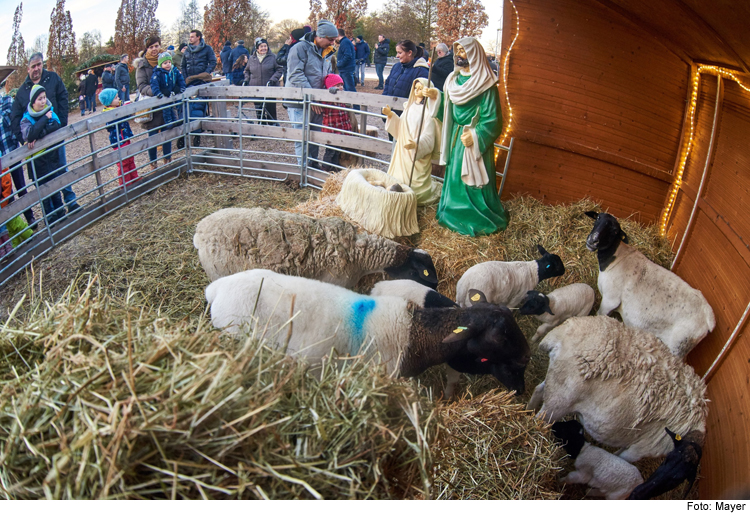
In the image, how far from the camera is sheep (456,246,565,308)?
4.12 metres

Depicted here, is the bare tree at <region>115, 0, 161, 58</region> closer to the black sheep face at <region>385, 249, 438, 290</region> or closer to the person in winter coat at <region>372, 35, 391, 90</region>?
the person in winter coat at <region>372, 35, 391, 90</region>

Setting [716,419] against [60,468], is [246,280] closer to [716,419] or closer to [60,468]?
[60,468]

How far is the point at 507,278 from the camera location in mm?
4246

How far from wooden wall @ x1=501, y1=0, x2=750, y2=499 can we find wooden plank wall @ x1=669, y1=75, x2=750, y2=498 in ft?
0.04

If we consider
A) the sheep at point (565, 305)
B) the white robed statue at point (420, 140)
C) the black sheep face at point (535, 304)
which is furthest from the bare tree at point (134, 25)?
the sheep at point (565, 305)

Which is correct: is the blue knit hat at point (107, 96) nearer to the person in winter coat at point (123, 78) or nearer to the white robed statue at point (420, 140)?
the person in winter coat at point (123, 78)

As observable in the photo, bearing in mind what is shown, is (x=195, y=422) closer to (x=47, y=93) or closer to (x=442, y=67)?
(x=47, y=93)

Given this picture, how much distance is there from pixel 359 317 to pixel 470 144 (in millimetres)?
2613

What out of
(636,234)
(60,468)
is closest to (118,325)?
(60,468)

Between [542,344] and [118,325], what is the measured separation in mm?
2982

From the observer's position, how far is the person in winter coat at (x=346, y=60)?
7567mm

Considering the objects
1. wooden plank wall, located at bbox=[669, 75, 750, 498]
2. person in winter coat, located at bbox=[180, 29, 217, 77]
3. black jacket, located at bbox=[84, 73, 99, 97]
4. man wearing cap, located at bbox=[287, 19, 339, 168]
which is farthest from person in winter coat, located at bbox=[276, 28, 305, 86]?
wooden plank wall, located at bbox=[669, 75, 750, 498]

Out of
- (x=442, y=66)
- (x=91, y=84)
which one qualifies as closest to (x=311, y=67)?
(x=442, y=66)

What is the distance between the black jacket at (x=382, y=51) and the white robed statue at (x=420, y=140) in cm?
232
